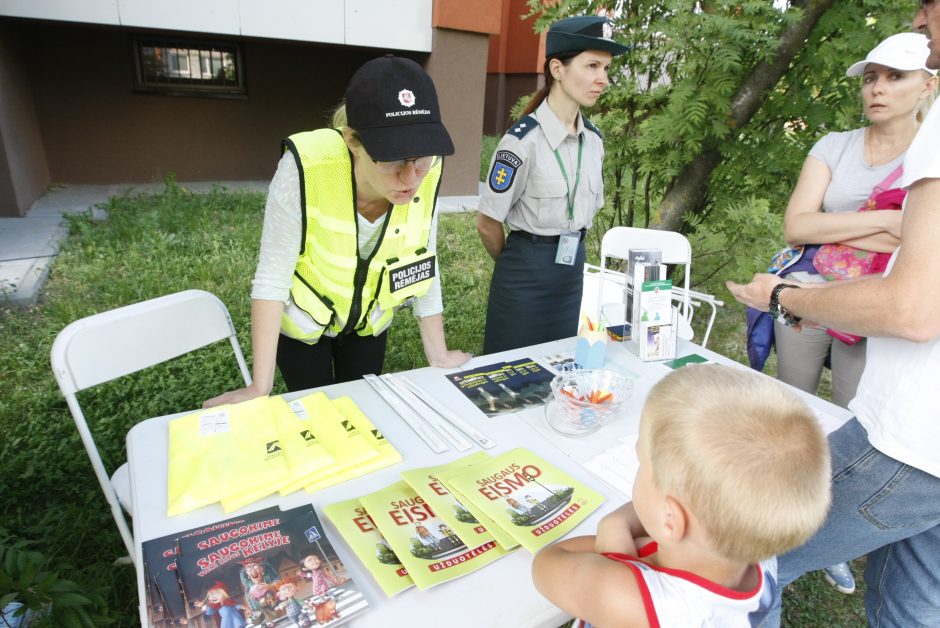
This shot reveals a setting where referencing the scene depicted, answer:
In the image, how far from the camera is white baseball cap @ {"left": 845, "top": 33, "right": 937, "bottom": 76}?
72.8 inches

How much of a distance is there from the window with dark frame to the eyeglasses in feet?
25.4

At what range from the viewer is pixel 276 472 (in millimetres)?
1153

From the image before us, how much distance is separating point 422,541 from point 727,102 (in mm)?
2735

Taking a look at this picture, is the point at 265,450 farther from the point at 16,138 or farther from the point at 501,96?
the point at 501,96

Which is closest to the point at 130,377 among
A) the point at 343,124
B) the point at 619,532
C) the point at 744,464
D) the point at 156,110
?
the point at 343,124

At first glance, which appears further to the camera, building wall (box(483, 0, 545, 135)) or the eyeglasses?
building wall (box(483, 0, 545, 135))

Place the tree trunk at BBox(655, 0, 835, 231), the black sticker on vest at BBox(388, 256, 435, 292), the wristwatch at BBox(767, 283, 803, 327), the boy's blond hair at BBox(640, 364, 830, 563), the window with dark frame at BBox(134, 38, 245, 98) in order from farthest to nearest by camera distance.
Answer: the window with dark frame at BBox(134, 38, 245, 98)
the tree trunk at BBox(655, 0, 835, 231)
the black sticker on vest at BBox(388, 256, 435, 292)
the wristwatch at BBox(767, 283, 803, 327)
the boy's blond hair at BBox(640, 364, 830, 563)

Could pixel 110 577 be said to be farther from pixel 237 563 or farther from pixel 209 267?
pixel 209 267

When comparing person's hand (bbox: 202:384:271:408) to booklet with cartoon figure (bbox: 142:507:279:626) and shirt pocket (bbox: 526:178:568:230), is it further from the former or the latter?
shirt pocket (bbox: 526:178:568:230)

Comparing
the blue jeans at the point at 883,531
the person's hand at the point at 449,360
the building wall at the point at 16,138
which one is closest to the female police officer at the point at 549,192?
the person's hand at the point at 449,360

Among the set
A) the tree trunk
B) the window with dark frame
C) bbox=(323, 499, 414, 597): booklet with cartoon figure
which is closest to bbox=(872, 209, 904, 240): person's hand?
the tree trunk

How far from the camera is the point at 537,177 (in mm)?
2328

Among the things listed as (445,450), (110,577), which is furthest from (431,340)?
(110,577)

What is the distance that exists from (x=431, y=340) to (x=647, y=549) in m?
Result: 1.01
